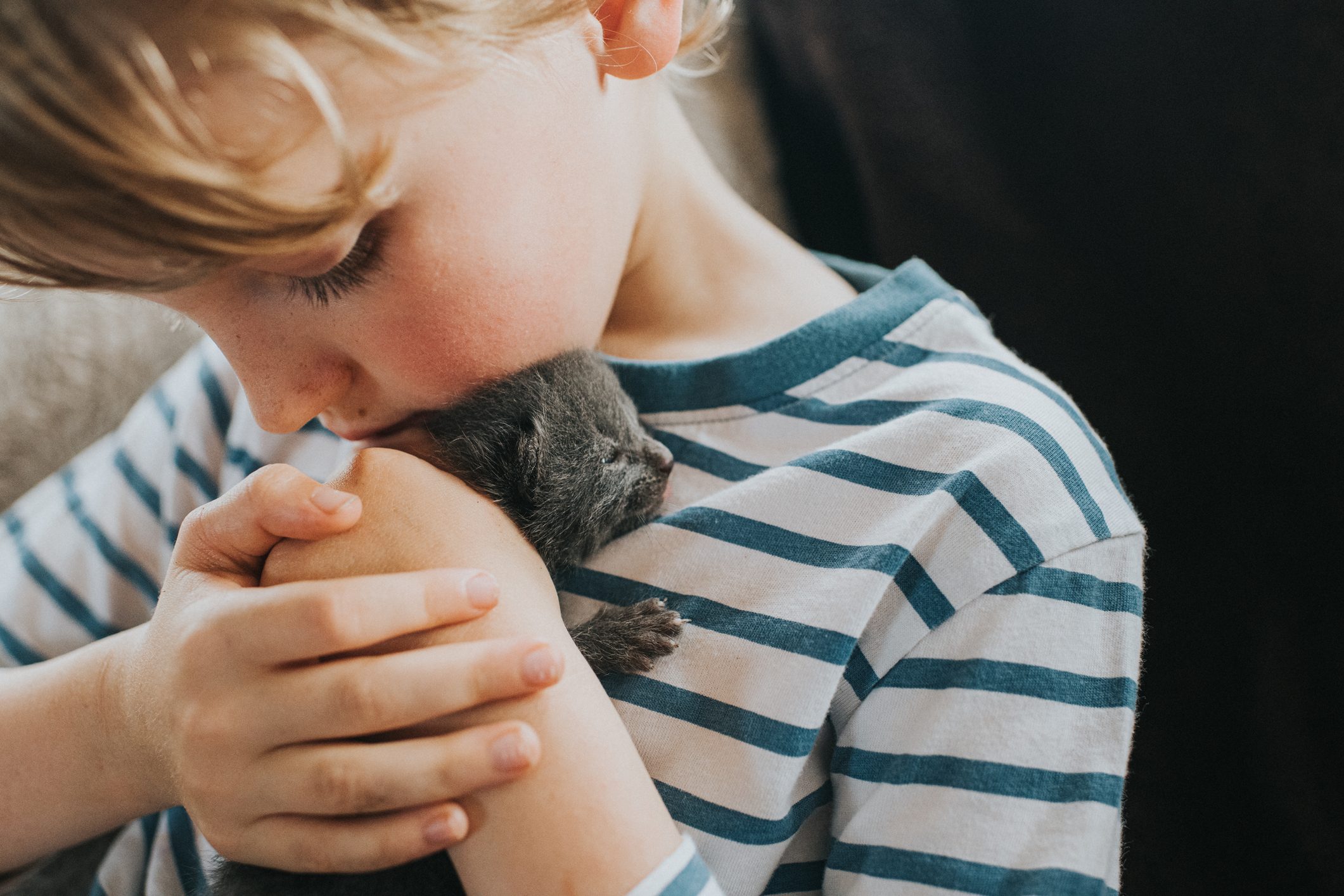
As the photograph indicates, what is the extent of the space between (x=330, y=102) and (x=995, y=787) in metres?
0.60

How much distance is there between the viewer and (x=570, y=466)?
29.3 inches

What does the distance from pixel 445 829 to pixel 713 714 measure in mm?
219

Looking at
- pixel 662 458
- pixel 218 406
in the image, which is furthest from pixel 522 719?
pixel 218 406

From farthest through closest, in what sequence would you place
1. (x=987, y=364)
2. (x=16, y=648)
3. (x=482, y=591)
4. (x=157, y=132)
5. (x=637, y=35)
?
1. (x=16, y=648)
2. (x=987, y=364)
3. (x=637, y=35)
4. (x=482, y=591)
5. (x=157, y=132)

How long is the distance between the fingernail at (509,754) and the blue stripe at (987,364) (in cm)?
47

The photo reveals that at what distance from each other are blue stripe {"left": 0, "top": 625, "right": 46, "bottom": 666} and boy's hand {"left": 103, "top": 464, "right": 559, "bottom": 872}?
1.32 ft

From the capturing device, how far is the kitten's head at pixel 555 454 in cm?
73

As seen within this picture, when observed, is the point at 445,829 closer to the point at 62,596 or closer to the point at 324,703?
the point at 324,703

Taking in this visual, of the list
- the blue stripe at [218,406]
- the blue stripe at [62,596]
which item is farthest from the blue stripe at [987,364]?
the blue stripe at [62,596]

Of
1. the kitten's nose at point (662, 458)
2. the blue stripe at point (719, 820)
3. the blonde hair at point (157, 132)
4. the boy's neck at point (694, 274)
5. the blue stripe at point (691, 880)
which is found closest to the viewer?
the blonde hair at point (157, 132)

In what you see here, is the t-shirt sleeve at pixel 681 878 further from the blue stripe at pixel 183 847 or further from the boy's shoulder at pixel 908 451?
the blue stripe at pixel 183 847

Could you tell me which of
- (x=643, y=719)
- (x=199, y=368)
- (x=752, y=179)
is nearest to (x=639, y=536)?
(x=643, y=719)

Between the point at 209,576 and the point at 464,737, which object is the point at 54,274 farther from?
the point at 464,737

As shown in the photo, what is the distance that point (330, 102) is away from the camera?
20.1 inches
